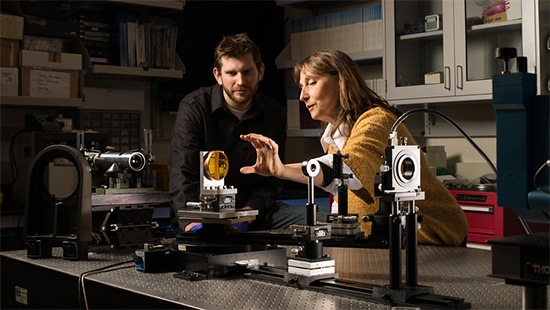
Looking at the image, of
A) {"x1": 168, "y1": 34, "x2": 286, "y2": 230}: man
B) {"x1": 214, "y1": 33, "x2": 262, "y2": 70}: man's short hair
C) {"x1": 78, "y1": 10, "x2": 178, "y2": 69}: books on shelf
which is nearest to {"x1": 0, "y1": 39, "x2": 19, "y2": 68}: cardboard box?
{"x1": 78, "y1": 10, "x2": 178, "y2": 69}: books on shelf

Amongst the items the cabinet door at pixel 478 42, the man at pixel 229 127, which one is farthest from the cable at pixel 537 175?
the cabinet door at pixel 478 42

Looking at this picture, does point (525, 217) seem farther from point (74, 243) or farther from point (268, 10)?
point (268, 10)

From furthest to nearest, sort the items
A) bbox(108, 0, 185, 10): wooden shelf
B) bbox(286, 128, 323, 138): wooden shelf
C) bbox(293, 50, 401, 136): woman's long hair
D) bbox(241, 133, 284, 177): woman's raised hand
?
bbox(286, 128, 323, 138): wooden shelf < bbox(108, 0, 185, 10): wooden shelf < bbox(293, 50, 401, 136): woman's long hair < bbox(241, 133, 284, 177): woman's raised hand

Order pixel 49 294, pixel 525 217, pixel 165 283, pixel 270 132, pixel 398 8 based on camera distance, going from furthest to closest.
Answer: pixel 398 8, pixel 270 132, pixel 49 294, pixel 165 283, pixel 525 217

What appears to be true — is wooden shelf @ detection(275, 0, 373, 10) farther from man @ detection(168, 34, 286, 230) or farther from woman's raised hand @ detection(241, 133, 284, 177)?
woman's raised hand @ detection(241, 133, 284, 177)

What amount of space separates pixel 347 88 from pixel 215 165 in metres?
0.84

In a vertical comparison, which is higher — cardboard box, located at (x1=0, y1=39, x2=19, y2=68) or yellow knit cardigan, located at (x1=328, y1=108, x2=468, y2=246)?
cardboard box, located at (x1=0, y1=39, x2=19, y2=68)

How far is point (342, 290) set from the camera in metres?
1.12

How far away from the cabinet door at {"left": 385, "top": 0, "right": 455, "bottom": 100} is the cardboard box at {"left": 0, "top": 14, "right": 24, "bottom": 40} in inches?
82.3

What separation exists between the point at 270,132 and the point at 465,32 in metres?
1.35

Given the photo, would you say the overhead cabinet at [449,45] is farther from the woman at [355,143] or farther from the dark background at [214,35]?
the woman at [355,143]

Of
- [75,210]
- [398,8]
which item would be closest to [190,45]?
[398,8]

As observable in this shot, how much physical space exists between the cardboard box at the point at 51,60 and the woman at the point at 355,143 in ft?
5.48

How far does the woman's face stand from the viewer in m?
2.10
